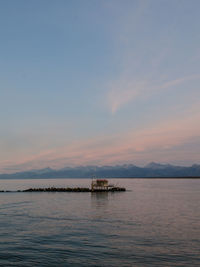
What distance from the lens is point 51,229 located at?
33688 millimetres

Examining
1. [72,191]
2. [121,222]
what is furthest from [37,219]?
[72,191]

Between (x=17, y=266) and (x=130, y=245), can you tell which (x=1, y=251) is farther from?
(x=130, y=245)

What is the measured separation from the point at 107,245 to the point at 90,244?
5.93 feet

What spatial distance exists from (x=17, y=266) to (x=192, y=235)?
65.6 feet

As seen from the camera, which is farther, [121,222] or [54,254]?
[121,222]

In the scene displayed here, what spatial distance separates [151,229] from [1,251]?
61.3ft

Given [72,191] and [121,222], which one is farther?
[72,191]

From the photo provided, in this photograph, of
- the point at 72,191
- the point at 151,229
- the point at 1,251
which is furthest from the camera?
the point at 72,191

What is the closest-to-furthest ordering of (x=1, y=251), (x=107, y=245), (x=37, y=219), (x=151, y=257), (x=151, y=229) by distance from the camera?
(x=151, y=257)
(x=1, y=251)
(x=107, y=245)
(x=151, y=229)
(x=37, y=219)

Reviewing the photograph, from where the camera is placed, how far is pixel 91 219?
41.8 m

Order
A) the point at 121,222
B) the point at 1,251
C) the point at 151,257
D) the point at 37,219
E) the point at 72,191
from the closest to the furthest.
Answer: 1. the point at 151,257
2. the point at 1,251
3. the point at 121,222
4. the point at 37,219
5. the point at 72,191

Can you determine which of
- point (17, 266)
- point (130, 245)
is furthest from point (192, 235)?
point (17, 266)

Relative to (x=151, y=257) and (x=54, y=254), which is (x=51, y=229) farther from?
(x=151, y=257)

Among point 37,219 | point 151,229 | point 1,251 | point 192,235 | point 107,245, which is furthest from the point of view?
point 37,219
